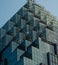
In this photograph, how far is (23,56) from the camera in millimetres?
199625

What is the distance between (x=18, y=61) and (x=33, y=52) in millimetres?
8674

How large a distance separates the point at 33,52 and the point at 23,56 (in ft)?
16.8

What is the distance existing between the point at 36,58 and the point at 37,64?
2.89 m

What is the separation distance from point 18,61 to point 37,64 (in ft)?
29.8

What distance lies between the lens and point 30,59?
195 meters

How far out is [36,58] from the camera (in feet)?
650

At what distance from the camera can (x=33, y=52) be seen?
200 metres

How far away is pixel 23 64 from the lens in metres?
191

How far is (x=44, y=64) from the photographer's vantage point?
19800 centimetres

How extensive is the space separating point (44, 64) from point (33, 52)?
307 inches

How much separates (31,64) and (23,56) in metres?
7.22

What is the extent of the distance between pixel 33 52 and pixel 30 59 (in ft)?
18.1

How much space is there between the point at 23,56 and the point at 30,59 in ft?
18.1
